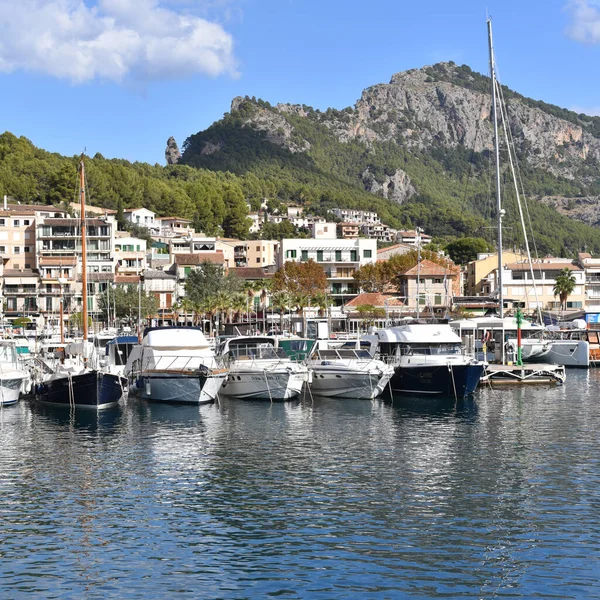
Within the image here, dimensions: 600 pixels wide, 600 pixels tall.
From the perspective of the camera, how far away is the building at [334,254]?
149m

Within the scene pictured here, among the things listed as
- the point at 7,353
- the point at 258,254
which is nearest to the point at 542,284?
Result: the point at 258,254

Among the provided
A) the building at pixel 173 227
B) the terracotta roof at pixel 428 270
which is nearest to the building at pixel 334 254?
the terracotta roof at pixel 428 270

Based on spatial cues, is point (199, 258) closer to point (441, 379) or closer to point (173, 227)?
point (173, 227)

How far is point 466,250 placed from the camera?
7613 inches

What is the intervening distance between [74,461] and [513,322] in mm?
47693

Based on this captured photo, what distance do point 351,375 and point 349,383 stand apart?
58 centimetres

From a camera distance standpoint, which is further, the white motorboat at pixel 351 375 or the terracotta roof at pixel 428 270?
the terracotta roof at pixel 428 270

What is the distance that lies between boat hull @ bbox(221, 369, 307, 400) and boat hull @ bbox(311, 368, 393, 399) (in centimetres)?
154

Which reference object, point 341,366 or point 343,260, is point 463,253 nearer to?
point 343,260

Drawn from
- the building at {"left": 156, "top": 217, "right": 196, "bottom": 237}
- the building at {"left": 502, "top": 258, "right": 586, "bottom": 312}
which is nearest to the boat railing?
the building at {"left": 502, "top": 258, "right": 586, "bottom": 312}

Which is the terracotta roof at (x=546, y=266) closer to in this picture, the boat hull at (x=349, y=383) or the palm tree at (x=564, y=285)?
the palm tree at (x=564, y=285)

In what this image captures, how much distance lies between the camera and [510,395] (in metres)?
59.3

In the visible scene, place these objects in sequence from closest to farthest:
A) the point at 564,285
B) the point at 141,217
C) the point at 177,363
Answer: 1. the point at 177,363
2. the point at 564,285
3. the point at 141,217

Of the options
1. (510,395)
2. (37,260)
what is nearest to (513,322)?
(510,395)
